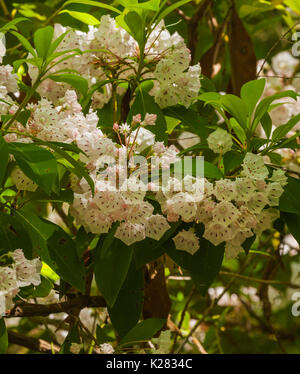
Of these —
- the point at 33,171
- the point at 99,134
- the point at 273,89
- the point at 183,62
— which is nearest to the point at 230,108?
the point at 183,62

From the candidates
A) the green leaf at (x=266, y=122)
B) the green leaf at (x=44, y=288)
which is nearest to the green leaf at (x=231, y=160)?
the green leaf at (x=266, y=122)

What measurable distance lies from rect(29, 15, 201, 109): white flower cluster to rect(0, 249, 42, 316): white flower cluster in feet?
1.46

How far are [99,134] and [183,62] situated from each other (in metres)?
0.29

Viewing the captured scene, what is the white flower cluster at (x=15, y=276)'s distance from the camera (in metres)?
1.29

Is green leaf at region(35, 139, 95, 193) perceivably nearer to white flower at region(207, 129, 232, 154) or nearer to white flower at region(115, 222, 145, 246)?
white flower at region(115, 222, 145, 246)

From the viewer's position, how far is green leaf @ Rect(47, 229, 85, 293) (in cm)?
143

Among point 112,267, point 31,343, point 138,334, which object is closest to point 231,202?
point 112,267

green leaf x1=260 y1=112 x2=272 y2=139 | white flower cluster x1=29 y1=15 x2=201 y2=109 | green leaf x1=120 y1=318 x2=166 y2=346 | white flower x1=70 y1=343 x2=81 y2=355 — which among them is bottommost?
white flower x1=70 y1=343 x2=81 y2=355

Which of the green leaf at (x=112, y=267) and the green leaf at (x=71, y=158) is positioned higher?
the green leaf at (x=71, y=158)

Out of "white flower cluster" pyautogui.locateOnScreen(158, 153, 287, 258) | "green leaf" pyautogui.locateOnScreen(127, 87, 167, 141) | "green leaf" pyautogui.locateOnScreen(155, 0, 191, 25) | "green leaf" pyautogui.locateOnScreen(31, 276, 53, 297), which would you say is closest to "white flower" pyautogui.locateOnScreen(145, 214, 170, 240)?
"white flower cluster" pyautogui.locateOnScreen(158, 153, 287, 258)

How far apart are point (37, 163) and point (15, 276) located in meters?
0.23

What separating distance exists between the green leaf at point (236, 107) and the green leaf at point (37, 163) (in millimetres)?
408

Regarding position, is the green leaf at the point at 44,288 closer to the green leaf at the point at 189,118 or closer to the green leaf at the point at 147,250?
the green leaf at the point at 147,250

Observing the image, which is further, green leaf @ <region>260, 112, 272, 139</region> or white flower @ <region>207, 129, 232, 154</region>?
green leaf @ <region>260, 112, 272, 139</region>
